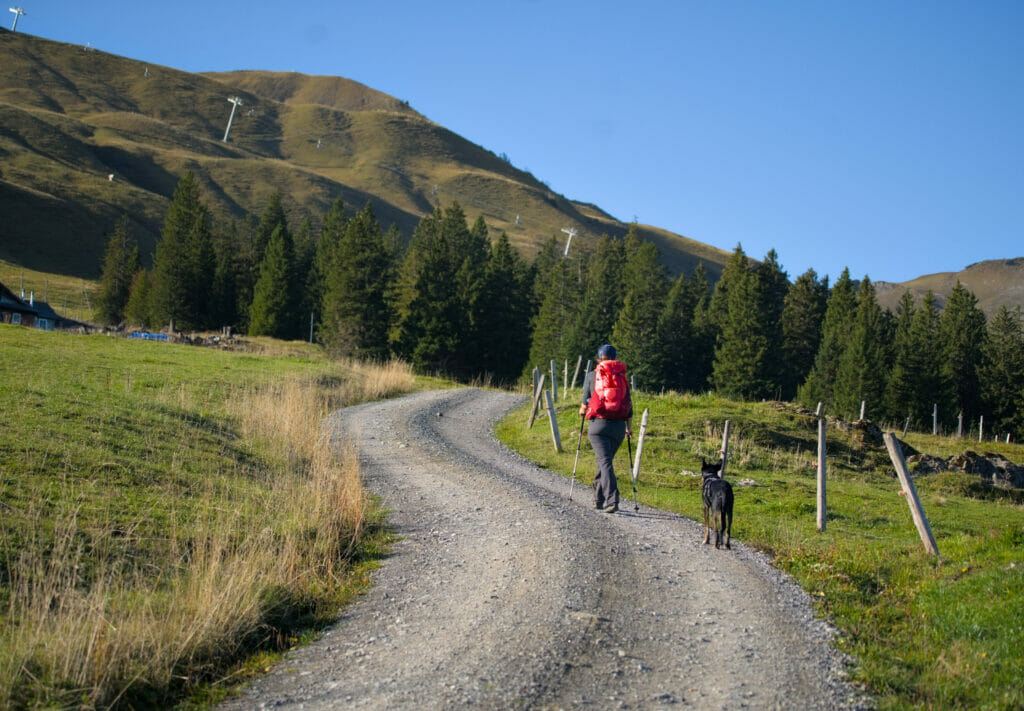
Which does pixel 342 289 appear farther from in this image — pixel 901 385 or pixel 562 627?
pixel 562 627

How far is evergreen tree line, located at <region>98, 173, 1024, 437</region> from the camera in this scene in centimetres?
6312

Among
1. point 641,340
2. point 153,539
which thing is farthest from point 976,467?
point 641,340

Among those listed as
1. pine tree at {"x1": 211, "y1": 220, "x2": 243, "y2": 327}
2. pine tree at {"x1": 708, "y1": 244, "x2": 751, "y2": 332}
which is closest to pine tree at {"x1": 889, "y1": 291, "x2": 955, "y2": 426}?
pine tree at {"x1": 708, "y1": 244, "x2": 751, "y2": 332}

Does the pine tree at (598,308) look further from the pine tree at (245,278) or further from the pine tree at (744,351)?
the pine tree at (245,278)

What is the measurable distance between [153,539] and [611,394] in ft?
20.8

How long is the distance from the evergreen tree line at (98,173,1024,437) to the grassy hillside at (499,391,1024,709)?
127 feet

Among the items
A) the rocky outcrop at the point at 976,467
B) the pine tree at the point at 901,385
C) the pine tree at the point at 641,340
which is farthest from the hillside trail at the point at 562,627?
the pine tree at the point at 901,385

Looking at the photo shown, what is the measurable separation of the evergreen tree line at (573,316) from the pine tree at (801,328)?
17cm

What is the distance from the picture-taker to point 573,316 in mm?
75750

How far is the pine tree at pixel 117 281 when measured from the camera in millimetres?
80562

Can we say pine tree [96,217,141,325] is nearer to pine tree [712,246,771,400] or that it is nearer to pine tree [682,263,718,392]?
pine tree [682,263,718,392]

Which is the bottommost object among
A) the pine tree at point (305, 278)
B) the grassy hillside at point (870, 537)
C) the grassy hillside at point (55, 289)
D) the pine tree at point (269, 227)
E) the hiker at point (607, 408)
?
the grassy hillside at point (870, 537)

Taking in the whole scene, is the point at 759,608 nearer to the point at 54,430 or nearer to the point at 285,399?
the point at 54,430

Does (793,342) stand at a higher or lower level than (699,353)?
higher
